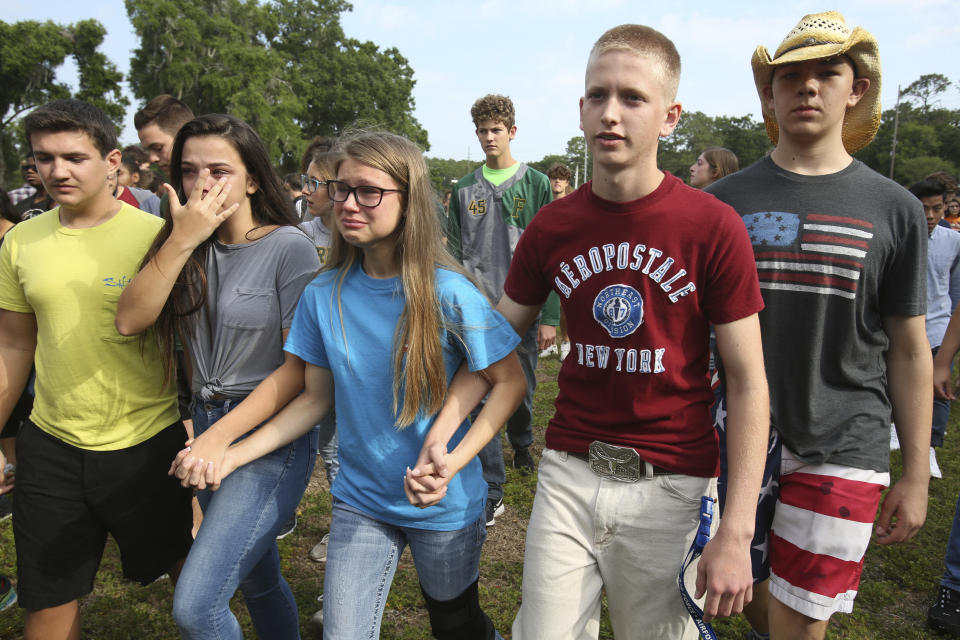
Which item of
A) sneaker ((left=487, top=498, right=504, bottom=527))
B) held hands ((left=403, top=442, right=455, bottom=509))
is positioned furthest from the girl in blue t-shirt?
sneaker ((left=487, top=498, right=504, bottom=527))

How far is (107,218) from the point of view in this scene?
252cm

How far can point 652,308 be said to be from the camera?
5.90 feet

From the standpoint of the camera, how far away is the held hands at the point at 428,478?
177 cm

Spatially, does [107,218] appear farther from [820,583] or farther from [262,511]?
[820,583]

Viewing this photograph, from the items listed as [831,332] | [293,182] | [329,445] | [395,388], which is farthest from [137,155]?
[831,332]

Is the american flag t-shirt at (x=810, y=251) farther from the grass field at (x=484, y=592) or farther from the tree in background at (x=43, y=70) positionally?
the tree in background at (x=43, y=70)

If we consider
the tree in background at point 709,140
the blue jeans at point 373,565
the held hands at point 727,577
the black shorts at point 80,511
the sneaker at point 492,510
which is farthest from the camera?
the tree in background at point 709,140

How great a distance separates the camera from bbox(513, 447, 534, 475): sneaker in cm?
507

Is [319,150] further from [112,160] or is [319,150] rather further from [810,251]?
[810,251]

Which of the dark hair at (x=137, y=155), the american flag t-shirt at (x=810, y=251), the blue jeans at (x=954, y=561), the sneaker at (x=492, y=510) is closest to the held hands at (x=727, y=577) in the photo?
the american flag t-shirt at (x=810, y=251)

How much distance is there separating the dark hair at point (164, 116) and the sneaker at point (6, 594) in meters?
2.81

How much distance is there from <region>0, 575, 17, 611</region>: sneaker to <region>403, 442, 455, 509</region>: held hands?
2936 mm

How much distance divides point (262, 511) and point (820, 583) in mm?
1885

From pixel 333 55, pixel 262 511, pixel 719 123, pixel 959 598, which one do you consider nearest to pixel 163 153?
pixel 262 511
